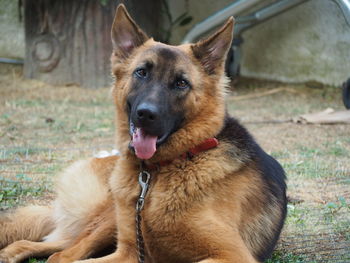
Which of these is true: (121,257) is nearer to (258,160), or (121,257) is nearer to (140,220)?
(140,220)

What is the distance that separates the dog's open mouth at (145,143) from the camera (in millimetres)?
3254

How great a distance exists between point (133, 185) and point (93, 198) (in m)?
0.65

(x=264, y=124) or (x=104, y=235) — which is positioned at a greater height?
(x=104, y=235)

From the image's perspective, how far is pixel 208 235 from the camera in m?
2.97

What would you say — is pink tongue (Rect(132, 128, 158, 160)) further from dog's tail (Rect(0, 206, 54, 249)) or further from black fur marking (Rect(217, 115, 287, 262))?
dog's tail (Rect(0, 206, 54, 249))

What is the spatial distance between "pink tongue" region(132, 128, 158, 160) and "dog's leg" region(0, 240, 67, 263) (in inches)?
39.3

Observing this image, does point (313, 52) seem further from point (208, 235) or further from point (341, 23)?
point (208, 235)

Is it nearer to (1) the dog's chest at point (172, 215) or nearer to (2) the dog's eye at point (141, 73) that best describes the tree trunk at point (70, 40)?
(2) the dog's eye at point (141, 73)

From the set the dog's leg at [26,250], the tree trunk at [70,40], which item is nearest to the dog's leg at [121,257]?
the dog's leg at [26,250]

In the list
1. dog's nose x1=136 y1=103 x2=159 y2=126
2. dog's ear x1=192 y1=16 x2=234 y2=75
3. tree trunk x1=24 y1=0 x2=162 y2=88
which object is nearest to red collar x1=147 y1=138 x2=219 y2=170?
dog's nose x1=136 y1=103 x2=159 y2=126

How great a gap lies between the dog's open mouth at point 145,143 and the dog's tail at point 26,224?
3.54 ft

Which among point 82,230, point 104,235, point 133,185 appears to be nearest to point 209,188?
point 133,185

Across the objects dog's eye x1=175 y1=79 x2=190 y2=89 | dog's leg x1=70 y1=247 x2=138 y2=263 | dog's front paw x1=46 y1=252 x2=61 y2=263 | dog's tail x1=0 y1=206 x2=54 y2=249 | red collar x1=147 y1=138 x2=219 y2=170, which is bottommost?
dog's tail x1=0 y1=206 x2=54 y2=249

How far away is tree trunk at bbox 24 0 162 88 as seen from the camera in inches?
380
